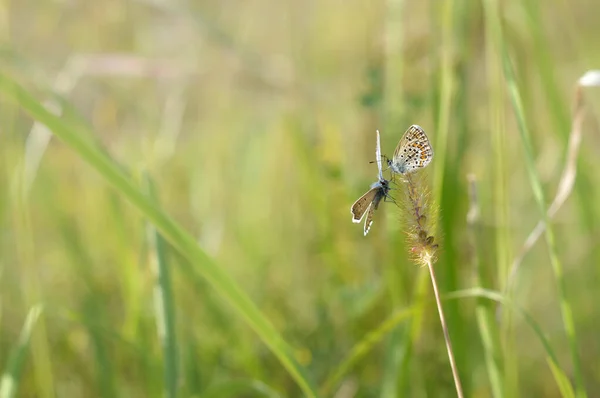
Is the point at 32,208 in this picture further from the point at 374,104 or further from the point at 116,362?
the point at 374,104

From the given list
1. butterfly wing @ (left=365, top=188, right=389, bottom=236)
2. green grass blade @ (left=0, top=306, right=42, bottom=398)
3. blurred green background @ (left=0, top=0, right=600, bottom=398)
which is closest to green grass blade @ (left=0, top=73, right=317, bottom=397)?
blurred green background @ (left=0, top=0, right=600, bottom=398)

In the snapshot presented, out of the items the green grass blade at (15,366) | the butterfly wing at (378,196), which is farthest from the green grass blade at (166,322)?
the butterfly wing at (378,196)

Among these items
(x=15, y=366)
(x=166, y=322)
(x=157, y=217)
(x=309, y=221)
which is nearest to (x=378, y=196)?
(x=157, y=217)

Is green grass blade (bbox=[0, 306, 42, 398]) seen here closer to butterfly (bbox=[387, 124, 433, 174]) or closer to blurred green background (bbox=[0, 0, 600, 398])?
blurred green background (bbox=[0, 0, 600, 398])

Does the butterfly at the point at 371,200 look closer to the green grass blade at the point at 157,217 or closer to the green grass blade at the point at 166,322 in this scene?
the green grass blade at the point at 157,217

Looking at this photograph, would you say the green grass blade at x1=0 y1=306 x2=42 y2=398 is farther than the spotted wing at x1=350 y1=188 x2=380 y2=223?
Yes

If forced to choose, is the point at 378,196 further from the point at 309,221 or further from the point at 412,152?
the point at 309,221

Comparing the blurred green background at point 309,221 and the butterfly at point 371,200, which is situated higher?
the blurred green background at point 309,221
